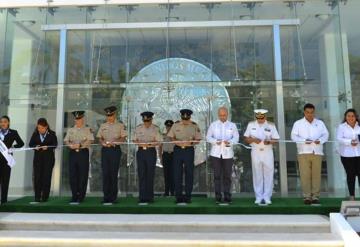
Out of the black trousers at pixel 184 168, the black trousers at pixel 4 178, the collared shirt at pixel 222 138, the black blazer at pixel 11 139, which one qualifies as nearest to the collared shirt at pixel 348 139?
the collared shirt at pixel 222 138

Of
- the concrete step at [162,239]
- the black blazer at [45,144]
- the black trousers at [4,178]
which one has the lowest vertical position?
the concrete step at [162,239]

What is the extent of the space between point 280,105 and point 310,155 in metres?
1.91

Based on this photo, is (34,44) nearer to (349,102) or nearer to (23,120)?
(23,120)

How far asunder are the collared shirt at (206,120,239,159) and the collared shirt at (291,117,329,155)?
938 millimetres

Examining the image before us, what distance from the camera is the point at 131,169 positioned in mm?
8125

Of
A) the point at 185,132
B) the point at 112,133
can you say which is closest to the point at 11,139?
the point at 112,133

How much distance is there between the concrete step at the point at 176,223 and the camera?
4.92 m

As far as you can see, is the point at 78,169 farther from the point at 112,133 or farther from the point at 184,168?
the point at 184,168

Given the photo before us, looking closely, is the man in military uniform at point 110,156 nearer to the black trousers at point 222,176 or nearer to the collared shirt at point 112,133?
the collared shirt at point 112,133

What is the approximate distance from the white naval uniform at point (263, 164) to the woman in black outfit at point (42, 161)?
3155mm

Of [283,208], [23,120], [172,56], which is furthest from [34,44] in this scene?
[283,208]

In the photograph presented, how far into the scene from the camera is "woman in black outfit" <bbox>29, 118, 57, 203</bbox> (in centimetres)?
652

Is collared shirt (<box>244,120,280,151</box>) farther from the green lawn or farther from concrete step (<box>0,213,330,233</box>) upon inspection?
concrete step (<box>0,213,330,233</box>)

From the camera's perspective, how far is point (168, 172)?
24.1 feet
